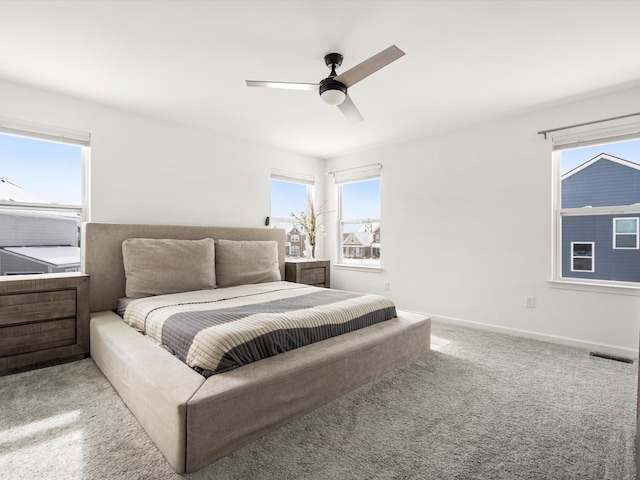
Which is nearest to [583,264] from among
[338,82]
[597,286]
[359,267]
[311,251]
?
[597,286]

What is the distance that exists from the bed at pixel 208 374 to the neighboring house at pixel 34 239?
272mm

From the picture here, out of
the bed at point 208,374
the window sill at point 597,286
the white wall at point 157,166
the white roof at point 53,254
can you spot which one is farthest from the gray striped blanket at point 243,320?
the window sill at point 597,286

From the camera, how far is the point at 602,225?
10.2 feet

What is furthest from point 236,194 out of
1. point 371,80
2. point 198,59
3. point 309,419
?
point 309,419

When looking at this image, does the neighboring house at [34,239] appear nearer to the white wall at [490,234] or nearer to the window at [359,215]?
the window at [359,215]

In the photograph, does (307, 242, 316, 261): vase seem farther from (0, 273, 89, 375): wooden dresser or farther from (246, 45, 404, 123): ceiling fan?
(0, 273, 89, 375): wooden dresser

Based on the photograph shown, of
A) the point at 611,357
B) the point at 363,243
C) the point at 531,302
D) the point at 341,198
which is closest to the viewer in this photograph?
the point at 611,357

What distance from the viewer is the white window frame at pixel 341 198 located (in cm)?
476

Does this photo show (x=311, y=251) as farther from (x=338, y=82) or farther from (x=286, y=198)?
(x=338, y=82)

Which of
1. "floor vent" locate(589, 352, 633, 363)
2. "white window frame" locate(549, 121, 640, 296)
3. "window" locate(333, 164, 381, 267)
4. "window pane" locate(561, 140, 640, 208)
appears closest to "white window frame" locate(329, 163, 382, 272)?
"window" locate(333, 164, 381, 267)

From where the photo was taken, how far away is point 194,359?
1.75 metres

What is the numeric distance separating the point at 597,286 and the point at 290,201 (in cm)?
381

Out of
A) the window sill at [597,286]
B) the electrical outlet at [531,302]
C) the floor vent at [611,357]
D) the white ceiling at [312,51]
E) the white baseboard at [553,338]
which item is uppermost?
the white ceiling at [312,51]

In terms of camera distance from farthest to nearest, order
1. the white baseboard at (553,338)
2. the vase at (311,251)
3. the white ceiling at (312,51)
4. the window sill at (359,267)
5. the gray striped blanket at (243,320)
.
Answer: the vase at (311,251), the window sill at (359,267), the white baseboard at (553,338), the white ceiling at (312,51), the gray striped blanket at (243,320)
